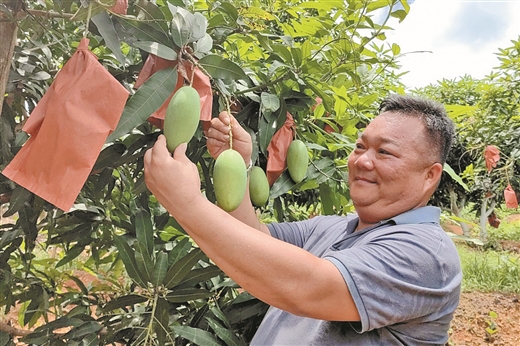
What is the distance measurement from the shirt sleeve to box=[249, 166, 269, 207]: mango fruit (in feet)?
0.91

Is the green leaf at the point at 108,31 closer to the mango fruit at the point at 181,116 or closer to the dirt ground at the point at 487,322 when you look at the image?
Answer: the mango fruit at the point at 181,116

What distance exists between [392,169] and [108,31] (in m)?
0.68

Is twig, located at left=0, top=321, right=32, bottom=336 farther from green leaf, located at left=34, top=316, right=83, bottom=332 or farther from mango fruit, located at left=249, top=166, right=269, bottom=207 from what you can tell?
mango fruit, located at left=249, top=166, right=269, bottom=207

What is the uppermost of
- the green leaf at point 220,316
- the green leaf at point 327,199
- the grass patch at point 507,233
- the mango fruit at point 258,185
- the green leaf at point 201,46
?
the green leaf at point 201,46

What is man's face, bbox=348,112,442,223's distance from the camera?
110cm

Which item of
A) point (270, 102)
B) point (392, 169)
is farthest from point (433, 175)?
point (270, 102)

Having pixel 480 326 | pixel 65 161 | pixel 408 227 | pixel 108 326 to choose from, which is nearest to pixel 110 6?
pixel 65 161

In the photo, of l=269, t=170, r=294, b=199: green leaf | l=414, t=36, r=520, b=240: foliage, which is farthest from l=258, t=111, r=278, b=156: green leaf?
l=414, t=36, r=520, b=240: foliage

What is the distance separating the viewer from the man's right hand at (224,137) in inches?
38.4

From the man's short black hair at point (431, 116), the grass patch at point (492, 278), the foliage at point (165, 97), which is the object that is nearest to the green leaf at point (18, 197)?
the foliage at point (165, 97)

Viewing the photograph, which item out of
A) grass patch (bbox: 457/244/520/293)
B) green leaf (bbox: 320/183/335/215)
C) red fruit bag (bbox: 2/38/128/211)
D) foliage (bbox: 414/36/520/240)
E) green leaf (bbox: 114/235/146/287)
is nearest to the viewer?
red fruit bag (bbox: 2/38/128/211)

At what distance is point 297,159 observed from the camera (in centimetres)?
120

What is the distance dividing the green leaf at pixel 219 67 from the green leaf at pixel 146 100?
92 mm

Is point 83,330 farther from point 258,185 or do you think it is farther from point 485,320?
point 485,320
